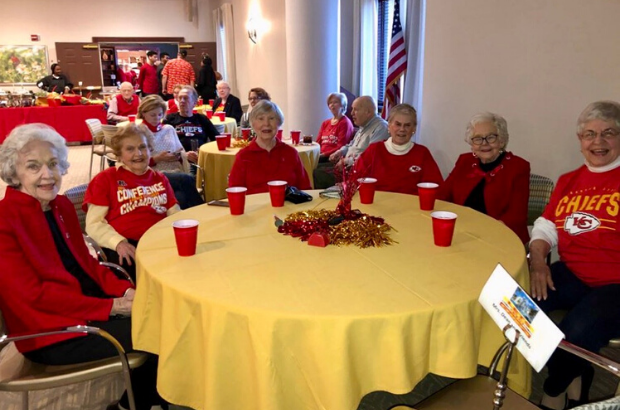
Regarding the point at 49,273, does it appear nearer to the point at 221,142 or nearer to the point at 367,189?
the point at 367,189

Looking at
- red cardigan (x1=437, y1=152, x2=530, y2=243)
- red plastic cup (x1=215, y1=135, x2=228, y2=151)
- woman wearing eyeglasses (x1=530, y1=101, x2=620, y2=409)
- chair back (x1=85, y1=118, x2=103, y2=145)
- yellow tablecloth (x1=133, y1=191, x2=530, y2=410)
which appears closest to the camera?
yellow tablecloth (x1=133, y1=191, x2=530, y2=410)

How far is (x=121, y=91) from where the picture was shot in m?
7.60

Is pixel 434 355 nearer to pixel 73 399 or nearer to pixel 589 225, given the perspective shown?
pixel 589 225

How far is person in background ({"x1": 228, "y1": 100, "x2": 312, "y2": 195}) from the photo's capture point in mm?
3221

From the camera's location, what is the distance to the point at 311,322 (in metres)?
1.32

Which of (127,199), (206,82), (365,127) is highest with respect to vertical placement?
(206,82)

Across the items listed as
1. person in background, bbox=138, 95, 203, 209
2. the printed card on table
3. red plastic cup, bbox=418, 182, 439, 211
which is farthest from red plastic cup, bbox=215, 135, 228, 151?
the printed card on table

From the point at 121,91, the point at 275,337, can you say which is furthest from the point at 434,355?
the point at 121,91

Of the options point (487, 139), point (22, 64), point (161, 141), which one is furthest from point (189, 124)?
point (22, 64)

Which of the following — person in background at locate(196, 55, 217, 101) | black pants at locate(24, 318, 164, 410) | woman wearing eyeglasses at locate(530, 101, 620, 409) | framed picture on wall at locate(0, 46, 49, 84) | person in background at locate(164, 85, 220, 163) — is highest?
framed picture on wall at locate(0, 46, 49, 84)

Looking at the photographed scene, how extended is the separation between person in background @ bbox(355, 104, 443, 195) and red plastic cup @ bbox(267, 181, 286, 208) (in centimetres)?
97

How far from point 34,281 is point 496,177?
238 centimetres

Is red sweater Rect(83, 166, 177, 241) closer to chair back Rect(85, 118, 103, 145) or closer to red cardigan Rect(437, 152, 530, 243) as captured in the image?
red cardigan Rect(437, 152, 530, 243)

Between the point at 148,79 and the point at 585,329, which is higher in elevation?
the point at 148,79
